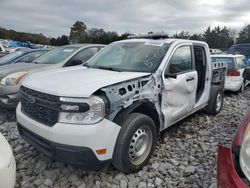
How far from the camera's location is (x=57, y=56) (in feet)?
19.9

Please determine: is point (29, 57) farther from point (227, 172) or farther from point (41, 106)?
point (227, 172)

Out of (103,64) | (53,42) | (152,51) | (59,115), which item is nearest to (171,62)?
(152,51)

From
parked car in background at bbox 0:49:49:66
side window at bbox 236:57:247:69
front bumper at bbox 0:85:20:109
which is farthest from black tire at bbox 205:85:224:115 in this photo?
parked car in background at bbox 0:49:49:66

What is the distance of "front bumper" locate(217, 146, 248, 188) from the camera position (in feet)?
4.99

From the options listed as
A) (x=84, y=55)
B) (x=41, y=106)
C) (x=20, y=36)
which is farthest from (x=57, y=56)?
(x=20, y=36)

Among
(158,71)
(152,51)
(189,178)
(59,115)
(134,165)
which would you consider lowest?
(189,178)

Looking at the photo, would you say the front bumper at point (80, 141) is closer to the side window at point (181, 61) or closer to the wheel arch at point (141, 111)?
the wheel arch at point (141, 111)

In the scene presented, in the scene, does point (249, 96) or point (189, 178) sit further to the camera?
point (249, 96)

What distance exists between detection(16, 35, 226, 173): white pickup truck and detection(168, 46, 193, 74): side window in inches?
0.7

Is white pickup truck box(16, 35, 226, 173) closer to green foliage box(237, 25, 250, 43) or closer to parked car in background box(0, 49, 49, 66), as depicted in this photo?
parked car in background box(0, 49, 49, 66)

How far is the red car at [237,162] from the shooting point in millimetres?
1541

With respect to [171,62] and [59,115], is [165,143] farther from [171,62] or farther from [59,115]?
[59,115]

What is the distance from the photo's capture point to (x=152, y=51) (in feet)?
11.9

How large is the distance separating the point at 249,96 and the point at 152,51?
18.9 feet
